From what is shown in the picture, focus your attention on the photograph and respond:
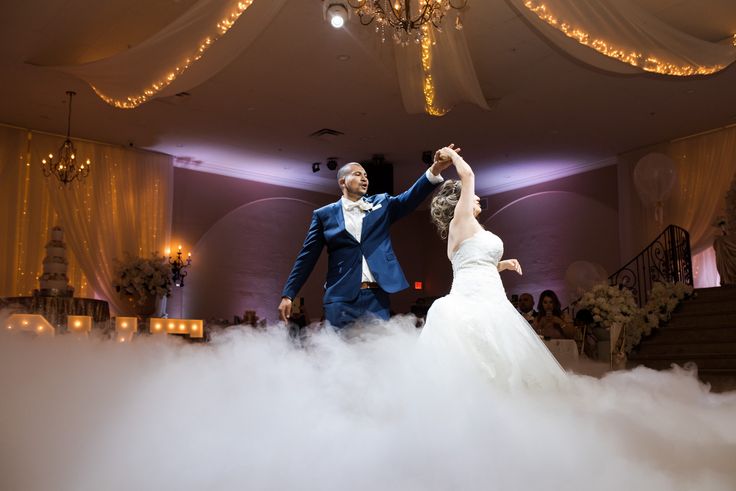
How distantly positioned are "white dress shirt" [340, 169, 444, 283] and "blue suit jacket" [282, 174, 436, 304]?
0.09ft

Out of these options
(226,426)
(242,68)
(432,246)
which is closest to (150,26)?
(242,68)

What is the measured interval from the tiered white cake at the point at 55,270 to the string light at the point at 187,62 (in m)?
2.47

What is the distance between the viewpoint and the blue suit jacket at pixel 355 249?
13.4ft

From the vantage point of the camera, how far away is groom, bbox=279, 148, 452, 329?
4074mm

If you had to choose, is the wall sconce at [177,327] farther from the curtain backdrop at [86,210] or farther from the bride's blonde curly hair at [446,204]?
the bride's blonde curly hair at [446,204]

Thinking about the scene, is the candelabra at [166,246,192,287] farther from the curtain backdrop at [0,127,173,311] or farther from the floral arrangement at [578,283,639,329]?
the floral arrangement at [578,283,639,329]

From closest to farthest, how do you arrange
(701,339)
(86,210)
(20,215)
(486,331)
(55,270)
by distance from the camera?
(486,331), (701,339), (55,270), (20,215), (86,210)

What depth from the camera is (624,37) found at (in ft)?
18.1

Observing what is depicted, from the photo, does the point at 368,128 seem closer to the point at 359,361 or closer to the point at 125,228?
the point at 125,228

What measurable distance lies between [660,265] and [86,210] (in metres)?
8.99

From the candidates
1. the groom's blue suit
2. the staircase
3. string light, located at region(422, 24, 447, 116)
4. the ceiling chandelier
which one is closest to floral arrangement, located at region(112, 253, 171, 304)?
string light, located at region(422, 24, 447, 116)

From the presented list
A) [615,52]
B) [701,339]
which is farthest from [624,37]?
[701,339]

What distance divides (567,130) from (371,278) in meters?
7.05

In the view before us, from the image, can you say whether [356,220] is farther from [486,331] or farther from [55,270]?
[55,270]
